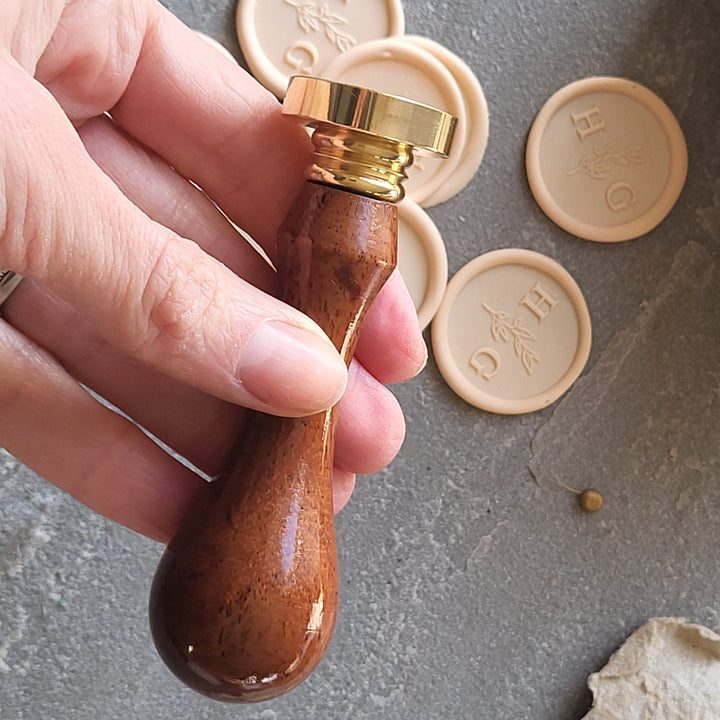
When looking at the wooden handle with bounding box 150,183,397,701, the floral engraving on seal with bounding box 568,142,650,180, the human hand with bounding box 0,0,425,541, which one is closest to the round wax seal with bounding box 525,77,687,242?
the floral engraving on seal with bounding box 568,142,650,180

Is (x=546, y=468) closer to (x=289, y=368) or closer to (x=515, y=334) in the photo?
(x=515, y=334)

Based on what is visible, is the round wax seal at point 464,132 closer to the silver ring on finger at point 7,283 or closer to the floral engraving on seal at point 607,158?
the floral engraving on seal at point 607,158

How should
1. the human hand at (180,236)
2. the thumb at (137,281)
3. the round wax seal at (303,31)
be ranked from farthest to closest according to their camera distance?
the round wax seal at (303,31) → the human hand at (180,236) → the thumb at (137,281)

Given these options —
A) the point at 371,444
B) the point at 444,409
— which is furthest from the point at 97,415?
the point at 444,409

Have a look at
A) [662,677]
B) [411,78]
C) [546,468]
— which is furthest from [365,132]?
[662,677]

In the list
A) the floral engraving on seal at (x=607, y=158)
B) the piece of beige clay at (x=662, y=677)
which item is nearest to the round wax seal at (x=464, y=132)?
the floral engraving on seal at (x=607, y=158)
